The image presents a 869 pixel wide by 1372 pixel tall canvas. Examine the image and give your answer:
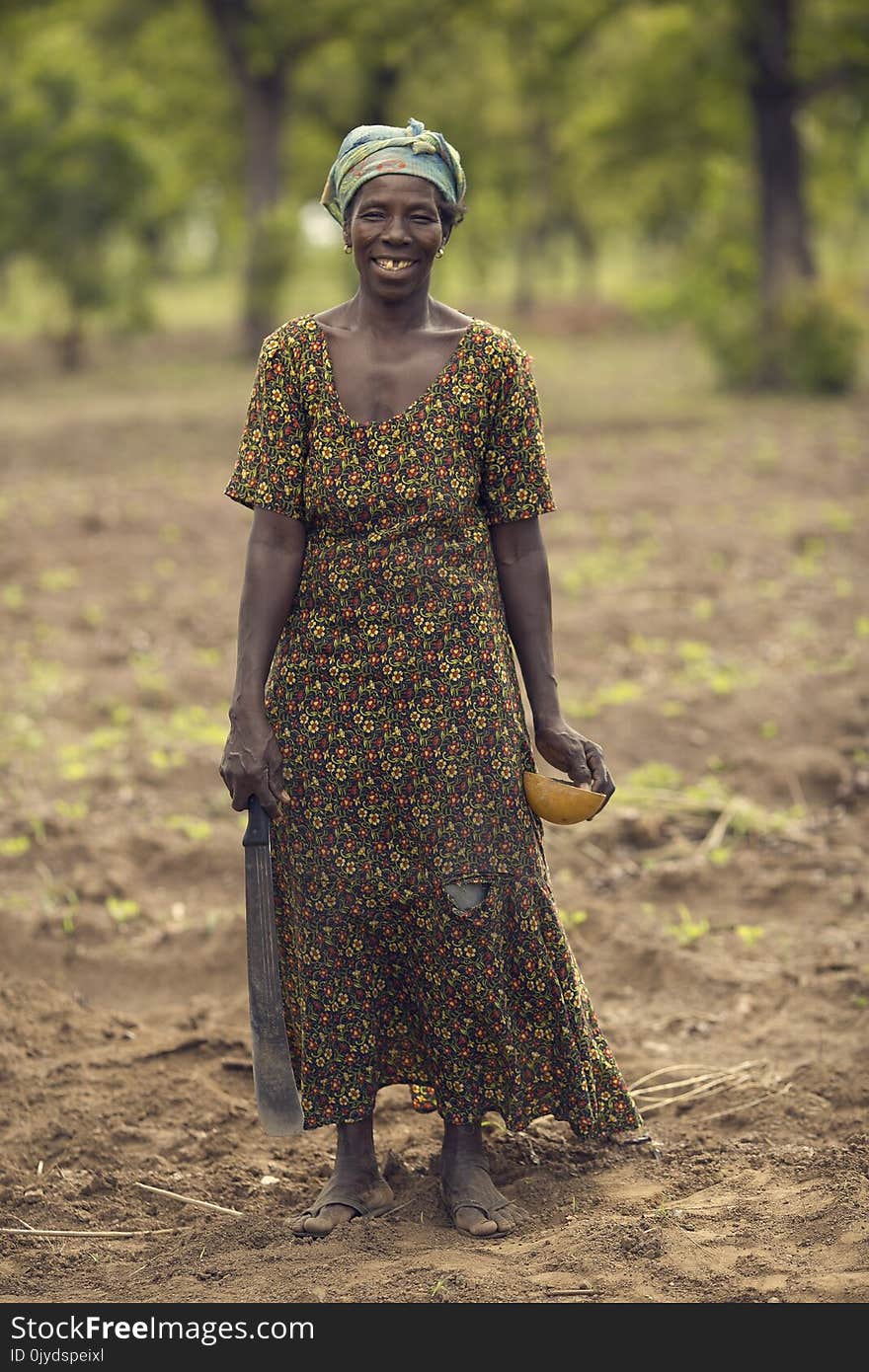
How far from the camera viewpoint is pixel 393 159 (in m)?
3.00

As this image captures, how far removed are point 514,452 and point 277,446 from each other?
0.44 metres

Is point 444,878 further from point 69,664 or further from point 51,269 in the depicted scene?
point 51,269

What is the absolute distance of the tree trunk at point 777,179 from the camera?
1716 centimetres

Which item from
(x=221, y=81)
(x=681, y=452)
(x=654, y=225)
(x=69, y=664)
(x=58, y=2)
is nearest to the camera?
(x=69, y=664)

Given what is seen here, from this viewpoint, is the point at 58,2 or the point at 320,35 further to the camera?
the point at 320,35

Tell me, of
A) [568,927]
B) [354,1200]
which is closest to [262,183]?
[568,927]

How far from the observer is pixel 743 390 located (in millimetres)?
17391

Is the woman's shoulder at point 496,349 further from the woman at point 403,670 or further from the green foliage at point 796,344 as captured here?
the green foliage at point 796,344

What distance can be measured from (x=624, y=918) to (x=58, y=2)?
16.7m

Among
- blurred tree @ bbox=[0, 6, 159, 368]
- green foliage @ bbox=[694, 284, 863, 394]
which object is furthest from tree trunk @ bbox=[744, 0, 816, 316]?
blurred tree @ bbox=[0, 6, 159, 368]

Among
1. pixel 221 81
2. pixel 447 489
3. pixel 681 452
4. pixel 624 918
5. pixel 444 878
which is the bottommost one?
pixel 624 918

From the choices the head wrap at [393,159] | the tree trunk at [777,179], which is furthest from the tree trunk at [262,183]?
the head wrap at [393,159]

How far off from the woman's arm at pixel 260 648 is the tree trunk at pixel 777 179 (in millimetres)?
14852

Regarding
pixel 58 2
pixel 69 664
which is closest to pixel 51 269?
pixel 58 2
